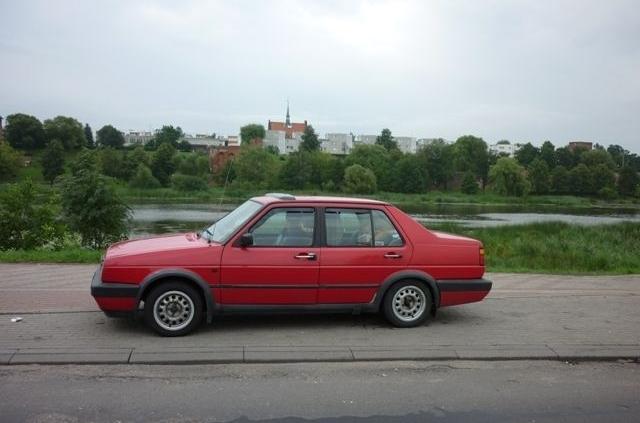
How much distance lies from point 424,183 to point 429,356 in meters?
89.9

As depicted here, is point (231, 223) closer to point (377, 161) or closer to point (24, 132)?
point (377, 161)

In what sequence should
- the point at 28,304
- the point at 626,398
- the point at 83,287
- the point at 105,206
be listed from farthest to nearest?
the point at 105,206 < the point at 83,287 < the point at 28,304 < the point at 626,398

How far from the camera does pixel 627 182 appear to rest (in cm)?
8381

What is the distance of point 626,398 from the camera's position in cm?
507

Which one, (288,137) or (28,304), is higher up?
(288,137)

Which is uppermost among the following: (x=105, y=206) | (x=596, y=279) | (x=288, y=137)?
(x=288, y=137)

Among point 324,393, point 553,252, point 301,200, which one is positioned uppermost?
point 301,200

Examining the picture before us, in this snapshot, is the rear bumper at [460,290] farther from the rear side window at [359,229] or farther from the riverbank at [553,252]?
the riverbank at [553,252]

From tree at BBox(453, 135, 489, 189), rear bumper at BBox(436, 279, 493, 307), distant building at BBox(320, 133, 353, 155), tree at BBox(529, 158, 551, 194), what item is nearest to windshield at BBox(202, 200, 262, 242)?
rear bumper at BBox(436, 279, 493, 307)

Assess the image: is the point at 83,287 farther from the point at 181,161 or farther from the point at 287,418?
the point at 181,161

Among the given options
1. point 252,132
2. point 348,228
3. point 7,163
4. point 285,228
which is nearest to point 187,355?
point 285,228

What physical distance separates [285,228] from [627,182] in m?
88.3

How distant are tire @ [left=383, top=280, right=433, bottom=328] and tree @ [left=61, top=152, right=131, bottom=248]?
31.3 ft

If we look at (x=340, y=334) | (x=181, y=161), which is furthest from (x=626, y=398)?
(x=181, y=161)
